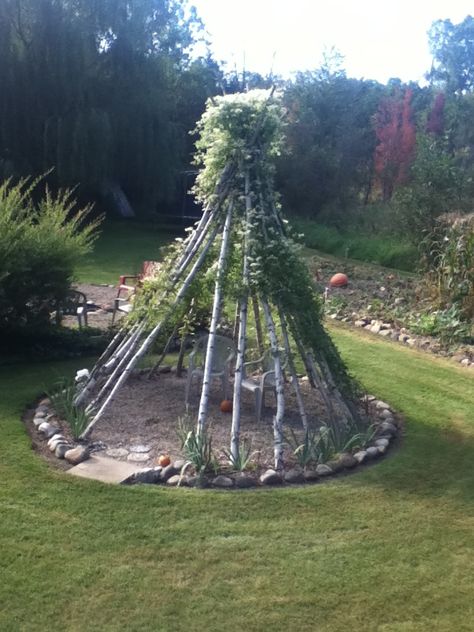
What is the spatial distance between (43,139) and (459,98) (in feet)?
49.2

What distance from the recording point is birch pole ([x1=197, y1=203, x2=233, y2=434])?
4891 mm

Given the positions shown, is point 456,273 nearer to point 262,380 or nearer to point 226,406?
point 262,380

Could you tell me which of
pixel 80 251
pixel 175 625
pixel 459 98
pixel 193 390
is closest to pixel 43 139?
pixel 80 251

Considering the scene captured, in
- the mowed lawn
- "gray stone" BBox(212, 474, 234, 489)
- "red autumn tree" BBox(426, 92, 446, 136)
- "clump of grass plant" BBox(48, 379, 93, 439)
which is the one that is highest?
"red autumn tree" BBox(426, 92, 446, 136)

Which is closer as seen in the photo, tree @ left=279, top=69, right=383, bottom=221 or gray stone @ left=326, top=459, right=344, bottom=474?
gray stone @ left=326, top=459, right=344, bottom=474

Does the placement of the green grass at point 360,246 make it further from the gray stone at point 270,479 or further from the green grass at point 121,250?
the gray stone at point 270,479

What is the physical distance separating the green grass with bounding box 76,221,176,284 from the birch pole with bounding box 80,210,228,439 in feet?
19.1

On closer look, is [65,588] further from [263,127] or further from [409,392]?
[409,392]

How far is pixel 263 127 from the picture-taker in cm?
574

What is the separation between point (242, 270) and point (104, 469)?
6.19ft

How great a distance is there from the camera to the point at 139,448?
201 inches

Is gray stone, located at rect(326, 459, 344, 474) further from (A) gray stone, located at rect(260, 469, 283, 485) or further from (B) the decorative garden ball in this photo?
(B) the decorative garden ball

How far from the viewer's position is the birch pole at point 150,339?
17.1 feet

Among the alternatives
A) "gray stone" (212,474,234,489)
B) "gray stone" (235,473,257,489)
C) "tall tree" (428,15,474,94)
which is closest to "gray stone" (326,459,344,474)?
"gray stone" (235,473,257,489)
